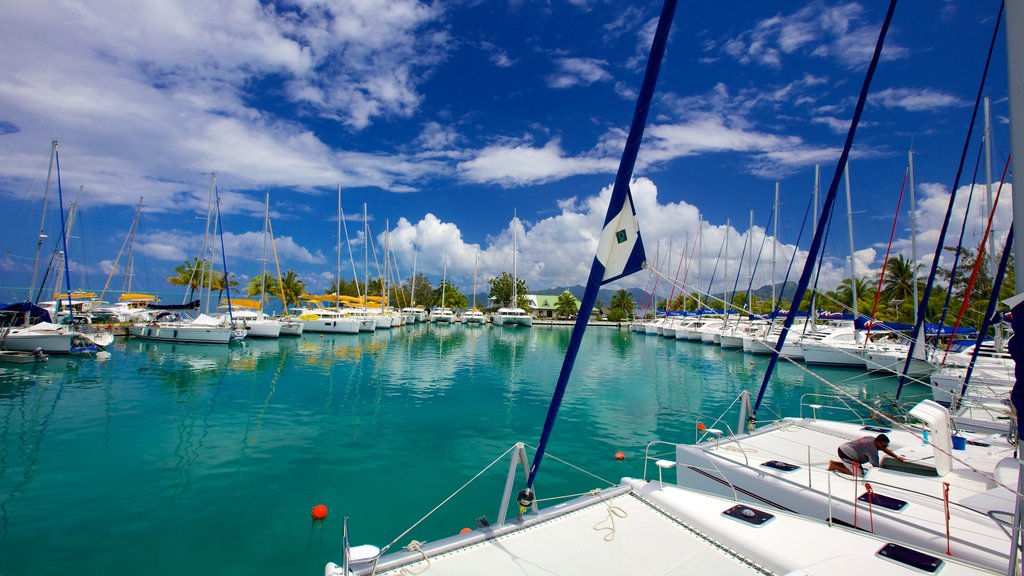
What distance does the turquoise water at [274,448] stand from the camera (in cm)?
890

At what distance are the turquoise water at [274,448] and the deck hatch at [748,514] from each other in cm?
550

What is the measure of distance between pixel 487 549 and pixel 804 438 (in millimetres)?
9708

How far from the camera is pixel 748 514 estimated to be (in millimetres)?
5988

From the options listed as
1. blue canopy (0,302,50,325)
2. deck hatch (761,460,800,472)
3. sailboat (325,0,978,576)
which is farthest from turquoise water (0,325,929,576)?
blue canopy (0,302,50,325)

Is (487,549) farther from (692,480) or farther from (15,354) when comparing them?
(15,354)

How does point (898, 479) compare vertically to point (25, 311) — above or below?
below

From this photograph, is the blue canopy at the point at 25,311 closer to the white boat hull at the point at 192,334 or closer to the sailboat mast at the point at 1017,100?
the white boat hull at the point at 192,334

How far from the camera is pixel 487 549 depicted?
5152 millimetres

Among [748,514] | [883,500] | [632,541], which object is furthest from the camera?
[883,500]

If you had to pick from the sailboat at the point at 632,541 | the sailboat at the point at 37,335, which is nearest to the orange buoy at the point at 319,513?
the sailboat at the point at 632,541

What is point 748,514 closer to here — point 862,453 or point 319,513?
point 862,453

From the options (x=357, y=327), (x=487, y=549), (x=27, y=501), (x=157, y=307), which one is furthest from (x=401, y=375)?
(x=157, y=307)

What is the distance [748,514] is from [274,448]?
13.2 meters

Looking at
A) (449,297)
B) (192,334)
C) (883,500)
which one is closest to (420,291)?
(449,297)
